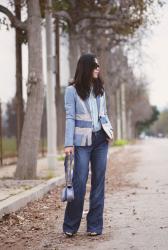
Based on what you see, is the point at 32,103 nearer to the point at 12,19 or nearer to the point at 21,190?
the point at 12,19

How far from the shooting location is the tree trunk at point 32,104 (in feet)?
43.9

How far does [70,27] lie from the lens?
828 inches

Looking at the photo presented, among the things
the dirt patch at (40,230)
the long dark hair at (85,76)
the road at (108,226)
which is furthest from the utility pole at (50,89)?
the long dark hair at (85,76)

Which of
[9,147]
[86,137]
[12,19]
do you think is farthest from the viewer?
[9,147]

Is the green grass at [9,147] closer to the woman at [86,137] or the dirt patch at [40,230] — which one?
the dirt patch at [40,230]

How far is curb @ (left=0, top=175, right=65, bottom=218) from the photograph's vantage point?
348 inches

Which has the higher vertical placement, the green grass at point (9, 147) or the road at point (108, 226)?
the green grass at point (9, 147)

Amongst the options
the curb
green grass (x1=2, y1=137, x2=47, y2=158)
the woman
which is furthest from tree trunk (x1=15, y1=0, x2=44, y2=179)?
the woman

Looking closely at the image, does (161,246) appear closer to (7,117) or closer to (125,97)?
(7,117)

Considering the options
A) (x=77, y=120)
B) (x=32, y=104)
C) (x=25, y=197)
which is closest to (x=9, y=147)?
(x=32, y=104)

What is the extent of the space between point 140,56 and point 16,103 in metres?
15.1

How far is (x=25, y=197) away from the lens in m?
10.1

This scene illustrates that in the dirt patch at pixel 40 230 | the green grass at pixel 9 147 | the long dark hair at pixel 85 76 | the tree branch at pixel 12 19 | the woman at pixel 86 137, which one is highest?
the tree branch at pixel 12 19

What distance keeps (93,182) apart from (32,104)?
6.48m
